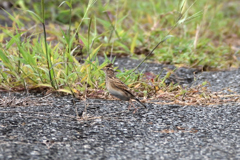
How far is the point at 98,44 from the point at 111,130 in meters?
2.80

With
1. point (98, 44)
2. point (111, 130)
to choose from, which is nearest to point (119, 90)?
point (111, 130)

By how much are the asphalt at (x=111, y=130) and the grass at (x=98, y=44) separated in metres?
0.25

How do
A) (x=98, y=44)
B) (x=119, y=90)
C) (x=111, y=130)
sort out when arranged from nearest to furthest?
(x=111, y=130)
(x=119, y=90)
(x=98, y=44)

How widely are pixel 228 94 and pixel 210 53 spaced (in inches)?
77.2

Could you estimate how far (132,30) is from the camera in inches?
252

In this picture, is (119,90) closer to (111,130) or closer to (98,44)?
(111,130)

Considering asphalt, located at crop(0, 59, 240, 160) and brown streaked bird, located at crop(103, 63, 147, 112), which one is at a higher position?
brown streaked bird, located at crop(103, 63, 147, 112)

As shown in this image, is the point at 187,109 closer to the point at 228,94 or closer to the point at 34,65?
the point at 228,94

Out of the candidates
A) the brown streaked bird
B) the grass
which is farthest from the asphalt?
the grass

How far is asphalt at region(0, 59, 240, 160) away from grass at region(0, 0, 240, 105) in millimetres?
253

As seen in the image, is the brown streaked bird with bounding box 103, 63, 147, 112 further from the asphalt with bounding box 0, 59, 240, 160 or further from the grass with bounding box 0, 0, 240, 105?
the grass with bounding box 0, 0, 240, 105

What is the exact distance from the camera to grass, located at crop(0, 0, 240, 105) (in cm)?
354

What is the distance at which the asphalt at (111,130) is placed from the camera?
2.38m

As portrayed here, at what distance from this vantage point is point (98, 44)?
17.8 ft
